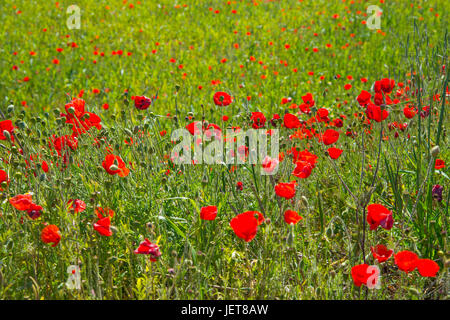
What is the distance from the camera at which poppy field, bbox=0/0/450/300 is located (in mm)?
1636

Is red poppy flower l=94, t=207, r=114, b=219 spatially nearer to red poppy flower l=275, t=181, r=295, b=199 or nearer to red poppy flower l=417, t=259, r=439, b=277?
red poppy flower l=275, t=181, r=295, b=199

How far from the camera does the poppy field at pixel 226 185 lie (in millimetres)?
1636

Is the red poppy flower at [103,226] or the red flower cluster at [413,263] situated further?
the red poppy flower at [103,226]

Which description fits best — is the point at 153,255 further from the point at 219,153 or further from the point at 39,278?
the point at 219,153

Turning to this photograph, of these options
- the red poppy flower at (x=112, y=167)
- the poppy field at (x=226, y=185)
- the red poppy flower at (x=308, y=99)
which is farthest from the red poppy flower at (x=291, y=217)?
the red poppy flower at (x=308, y=99)

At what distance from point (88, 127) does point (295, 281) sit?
131cm

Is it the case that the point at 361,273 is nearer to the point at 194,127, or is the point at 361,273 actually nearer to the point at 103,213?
the point at 103,213

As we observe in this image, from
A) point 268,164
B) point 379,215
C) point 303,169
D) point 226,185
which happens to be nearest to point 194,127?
point 226,185

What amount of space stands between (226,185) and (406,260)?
3.58 feet

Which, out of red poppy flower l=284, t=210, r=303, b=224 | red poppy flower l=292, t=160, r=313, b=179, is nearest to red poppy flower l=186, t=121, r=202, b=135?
red poppy flower l=292, t=160, r=313, b=179

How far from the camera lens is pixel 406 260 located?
1.39 m

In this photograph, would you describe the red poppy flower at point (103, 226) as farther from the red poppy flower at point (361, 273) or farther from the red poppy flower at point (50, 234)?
the red poppy flower at point (361, 273)
